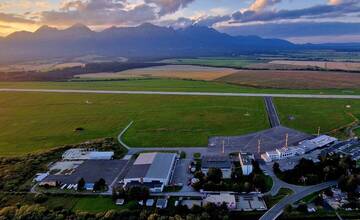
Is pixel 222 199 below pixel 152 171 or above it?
below

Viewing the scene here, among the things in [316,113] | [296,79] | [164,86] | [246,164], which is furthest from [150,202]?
[296,79]

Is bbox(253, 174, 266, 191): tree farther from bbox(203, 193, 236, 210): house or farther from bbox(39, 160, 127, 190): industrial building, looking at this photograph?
bbox(39, 160, 127, 190): industrial building

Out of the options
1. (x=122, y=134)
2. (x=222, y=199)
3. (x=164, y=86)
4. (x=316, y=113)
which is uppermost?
(x=164, y=86)

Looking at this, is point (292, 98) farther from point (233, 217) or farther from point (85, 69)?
point (85, 69)

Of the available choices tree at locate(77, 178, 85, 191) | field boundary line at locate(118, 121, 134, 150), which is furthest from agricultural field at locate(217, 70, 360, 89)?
tree at locate(77, 178, 85, 191)

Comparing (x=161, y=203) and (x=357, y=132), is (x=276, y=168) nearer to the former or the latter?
(x=161, y=203)

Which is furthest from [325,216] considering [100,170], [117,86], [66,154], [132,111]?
[117,86]

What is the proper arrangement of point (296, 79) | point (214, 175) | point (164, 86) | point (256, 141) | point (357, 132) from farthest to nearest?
1. point (296, 79)
2. point (164, 86)
3. point (357, 132)
4. point (256, 141)
5. point (214, 175)
